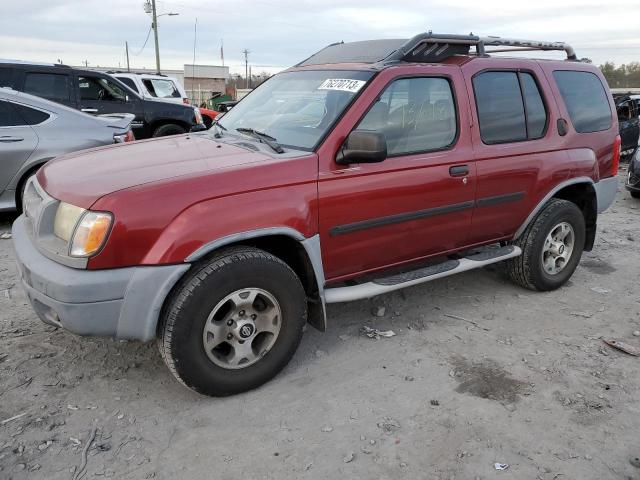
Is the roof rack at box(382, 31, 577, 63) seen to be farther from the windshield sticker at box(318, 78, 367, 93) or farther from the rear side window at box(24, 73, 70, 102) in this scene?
the rear side window at box(24, 73, 70, 102)

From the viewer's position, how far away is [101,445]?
268cm

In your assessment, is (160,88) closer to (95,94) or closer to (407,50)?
(95,94)

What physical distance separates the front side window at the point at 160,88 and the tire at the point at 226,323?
11379 mm

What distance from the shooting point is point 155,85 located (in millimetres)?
13320

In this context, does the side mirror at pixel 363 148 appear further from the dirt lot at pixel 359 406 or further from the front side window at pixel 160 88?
the front side window at pixel 160 88

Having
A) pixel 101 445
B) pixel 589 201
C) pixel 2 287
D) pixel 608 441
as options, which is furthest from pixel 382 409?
pixel 2 287

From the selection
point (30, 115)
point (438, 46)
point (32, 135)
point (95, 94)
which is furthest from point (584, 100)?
point (95, 94)

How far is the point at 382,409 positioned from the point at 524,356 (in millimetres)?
1191

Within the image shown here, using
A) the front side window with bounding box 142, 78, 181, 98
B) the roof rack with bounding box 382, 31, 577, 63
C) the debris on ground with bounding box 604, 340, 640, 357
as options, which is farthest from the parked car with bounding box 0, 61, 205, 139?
the debris on ground with bounding box 604, 340, 640, 357

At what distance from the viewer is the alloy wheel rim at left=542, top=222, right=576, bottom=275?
181 inches

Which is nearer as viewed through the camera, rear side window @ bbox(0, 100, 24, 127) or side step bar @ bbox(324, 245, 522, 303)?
side step bar @ bbox(324, 245, 522, 303)

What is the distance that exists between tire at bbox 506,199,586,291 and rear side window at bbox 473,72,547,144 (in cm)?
67

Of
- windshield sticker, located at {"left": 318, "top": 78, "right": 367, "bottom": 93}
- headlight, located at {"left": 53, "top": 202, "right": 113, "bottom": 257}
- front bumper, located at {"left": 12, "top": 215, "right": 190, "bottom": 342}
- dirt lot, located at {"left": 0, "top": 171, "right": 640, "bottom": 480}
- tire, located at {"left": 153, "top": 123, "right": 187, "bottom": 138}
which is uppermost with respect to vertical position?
windshield sticker, located at {"left": 318, "top": 78, "right": 367, "bottom": 93}

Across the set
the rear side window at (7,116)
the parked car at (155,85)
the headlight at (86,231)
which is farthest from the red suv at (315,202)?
the parked car at (155,85)
